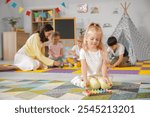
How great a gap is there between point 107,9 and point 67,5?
851 mm

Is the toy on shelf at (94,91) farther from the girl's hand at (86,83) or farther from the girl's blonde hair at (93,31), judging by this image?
the girl's blonde hair at (93,31)

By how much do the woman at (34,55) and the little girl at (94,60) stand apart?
1293 millimetres

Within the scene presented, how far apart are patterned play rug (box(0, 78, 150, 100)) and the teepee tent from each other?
2245 millimetres

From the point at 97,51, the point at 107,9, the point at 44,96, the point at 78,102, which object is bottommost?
the point at 44,96

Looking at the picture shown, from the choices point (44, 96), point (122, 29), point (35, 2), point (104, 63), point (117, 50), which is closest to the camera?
point (44, 96)

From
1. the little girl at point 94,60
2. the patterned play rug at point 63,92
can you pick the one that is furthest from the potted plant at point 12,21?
the little girl at point 94,60

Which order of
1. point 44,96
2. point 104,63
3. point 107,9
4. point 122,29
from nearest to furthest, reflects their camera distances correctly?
1. point 44,96
2. point 104,63
3. point 122,29
4. point 107,9

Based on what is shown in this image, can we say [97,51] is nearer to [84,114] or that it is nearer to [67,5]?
[84,114]

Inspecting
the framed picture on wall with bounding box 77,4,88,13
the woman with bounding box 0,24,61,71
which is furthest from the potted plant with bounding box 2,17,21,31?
the woman with bounding box 0,24,61,71

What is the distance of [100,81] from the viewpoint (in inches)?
57.3

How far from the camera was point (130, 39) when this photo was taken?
3.87 metres

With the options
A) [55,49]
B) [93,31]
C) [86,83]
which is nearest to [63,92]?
[86,83]

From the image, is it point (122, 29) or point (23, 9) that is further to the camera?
point (23, 9)

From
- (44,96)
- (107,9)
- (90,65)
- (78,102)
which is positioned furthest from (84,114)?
(107,9)
